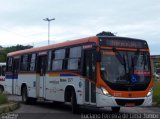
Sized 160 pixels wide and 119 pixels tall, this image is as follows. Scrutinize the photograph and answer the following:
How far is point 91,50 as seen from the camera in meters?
16.9

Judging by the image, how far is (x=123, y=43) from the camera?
55.0 feet

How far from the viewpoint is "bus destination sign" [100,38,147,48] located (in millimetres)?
16500

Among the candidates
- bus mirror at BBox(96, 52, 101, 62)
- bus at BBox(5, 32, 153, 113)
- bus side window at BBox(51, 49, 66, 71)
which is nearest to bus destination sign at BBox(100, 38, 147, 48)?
bus at BBox(5, 32, 153, 113)

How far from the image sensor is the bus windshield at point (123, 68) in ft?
52.9

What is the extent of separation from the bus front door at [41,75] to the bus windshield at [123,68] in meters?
6.24

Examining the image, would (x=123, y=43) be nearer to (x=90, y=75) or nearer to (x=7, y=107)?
(x=90, y=75)

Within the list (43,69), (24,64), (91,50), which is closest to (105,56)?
(91,50)

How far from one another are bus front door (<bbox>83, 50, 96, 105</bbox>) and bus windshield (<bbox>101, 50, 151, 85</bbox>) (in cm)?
50

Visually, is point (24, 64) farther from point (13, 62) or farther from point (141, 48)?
point (141, 48)

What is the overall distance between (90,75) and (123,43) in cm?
175

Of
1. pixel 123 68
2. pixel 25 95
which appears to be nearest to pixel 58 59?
pixel 123 68

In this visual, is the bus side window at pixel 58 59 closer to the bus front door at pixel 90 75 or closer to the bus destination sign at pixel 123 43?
the bus front door at pixel 90 75

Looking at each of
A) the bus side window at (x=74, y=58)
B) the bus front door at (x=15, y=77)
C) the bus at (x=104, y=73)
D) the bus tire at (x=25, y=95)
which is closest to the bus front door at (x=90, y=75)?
the bus at (x=104, y=73)

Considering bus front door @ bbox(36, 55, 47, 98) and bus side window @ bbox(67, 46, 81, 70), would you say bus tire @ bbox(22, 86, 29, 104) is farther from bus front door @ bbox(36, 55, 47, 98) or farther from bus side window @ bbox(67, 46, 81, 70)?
bus side window @ bbox(67, 46, 81, 70)
